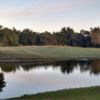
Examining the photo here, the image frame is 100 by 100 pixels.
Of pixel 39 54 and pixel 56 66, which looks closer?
pixel 56 66

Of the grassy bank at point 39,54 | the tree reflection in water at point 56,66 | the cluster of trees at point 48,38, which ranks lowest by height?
the tree reflection in water at point 56,66

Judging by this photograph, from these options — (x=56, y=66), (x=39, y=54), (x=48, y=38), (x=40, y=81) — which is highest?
(x=48, y=38)

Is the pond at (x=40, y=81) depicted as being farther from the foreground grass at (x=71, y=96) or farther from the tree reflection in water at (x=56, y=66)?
the foreground grass at (x=71, y=96)

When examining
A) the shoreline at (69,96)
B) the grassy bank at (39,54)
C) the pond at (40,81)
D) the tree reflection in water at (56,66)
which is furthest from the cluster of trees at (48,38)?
the shoreline at (69,96)

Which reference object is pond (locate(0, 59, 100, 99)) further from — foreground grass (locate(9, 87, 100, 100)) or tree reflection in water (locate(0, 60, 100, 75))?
foreground grass (locate(9, 87, 100, 100))

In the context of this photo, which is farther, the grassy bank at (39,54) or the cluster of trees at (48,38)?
the cluster of trees at (48,38)

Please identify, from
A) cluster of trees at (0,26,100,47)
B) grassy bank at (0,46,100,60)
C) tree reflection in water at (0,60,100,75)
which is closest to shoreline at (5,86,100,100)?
tree reflection in water at (0,60,100,75)

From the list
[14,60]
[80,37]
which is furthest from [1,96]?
[80,37]

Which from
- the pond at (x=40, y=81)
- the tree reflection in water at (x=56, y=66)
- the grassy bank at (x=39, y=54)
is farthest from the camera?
the grassy bank at (x=39, y=54)

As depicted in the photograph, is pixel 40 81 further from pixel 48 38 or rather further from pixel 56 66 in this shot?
pixel 48 38

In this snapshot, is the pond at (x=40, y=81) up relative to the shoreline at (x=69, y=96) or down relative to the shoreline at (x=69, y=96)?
down

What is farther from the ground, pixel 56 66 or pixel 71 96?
pixel 71 96

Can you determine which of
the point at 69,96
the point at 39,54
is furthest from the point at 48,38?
the point at 69,96

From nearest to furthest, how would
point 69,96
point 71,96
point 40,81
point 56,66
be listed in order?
point 71,96 < point 69,96 < point 40,81 < point 56,66
